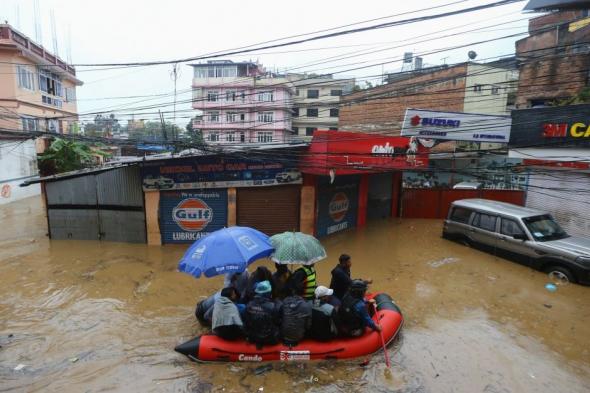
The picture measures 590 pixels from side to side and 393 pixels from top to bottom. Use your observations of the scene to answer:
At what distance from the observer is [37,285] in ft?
31.4

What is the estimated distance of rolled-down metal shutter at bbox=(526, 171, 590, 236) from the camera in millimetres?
12328

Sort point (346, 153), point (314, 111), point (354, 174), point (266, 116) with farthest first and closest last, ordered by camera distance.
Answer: point (314, 111), point (266, 116), point (354, 174), point (346, 153)

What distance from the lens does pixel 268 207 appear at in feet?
41.9

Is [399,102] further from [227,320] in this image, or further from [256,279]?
[227,320]

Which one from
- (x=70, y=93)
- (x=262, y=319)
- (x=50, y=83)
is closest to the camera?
(x=262, y=319)

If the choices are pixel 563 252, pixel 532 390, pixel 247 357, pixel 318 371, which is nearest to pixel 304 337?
pixel 318 371

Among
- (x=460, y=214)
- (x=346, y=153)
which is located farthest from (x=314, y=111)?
(x=346, y=153)

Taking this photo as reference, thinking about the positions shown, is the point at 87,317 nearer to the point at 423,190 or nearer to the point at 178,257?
the point at 178,257

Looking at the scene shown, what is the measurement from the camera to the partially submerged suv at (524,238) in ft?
29.5

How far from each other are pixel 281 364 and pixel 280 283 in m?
1.40

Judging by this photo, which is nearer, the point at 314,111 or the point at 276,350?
the point at 276,350

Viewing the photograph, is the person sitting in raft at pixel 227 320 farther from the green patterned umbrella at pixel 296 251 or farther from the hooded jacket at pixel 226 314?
the green patterned umbrella at pixel 296 251

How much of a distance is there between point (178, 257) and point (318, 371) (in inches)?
285

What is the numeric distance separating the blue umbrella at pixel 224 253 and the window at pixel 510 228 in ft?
24.4
